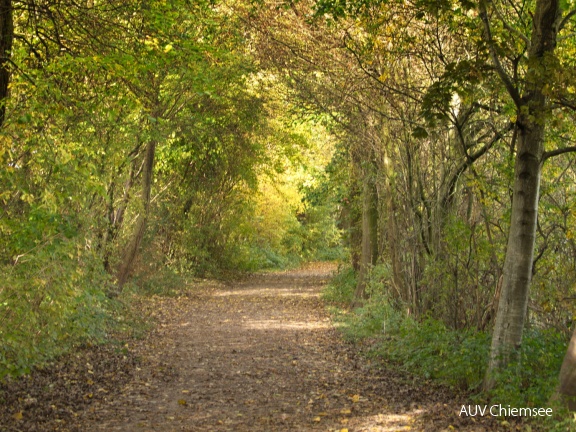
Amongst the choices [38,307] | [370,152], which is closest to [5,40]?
[38,307]

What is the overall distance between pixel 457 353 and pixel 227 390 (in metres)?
2.94

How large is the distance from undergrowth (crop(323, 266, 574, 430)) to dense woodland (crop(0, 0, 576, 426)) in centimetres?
3

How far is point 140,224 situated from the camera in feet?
64.0

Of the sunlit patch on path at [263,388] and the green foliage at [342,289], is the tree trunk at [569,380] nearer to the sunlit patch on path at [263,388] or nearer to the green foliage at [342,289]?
the sunlit patch on path at [263,388]

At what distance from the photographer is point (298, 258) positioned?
153 ft

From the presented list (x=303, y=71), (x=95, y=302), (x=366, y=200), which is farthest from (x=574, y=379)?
(x=366, y=200)

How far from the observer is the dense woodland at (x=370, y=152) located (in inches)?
297

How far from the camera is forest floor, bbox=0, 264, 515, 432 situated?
23.7 feet

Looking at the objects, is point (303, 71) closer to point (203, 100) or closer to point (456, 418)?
point (203, 100)

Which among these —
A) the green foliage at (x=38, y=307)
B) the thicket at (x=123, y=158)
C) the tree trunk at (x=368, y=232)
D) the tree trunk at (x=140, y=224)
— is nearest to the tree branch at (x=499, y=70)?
the thicket at (x=123, y=158)

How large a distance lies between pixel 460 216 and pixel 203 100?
41.0 feet

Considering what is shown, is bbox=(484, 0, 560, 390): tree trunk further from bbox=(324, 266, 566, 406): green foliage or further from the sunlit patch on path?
the sunlit patch on path

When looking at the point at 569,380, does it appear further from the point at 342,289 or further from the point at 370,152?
the point at 342,289

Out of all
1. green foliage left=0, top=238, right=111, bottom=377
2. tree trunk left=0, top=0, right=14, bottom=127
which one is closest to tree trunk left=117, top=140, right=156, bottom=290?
green foliage left=0, top=238, right=111, bottom=377
